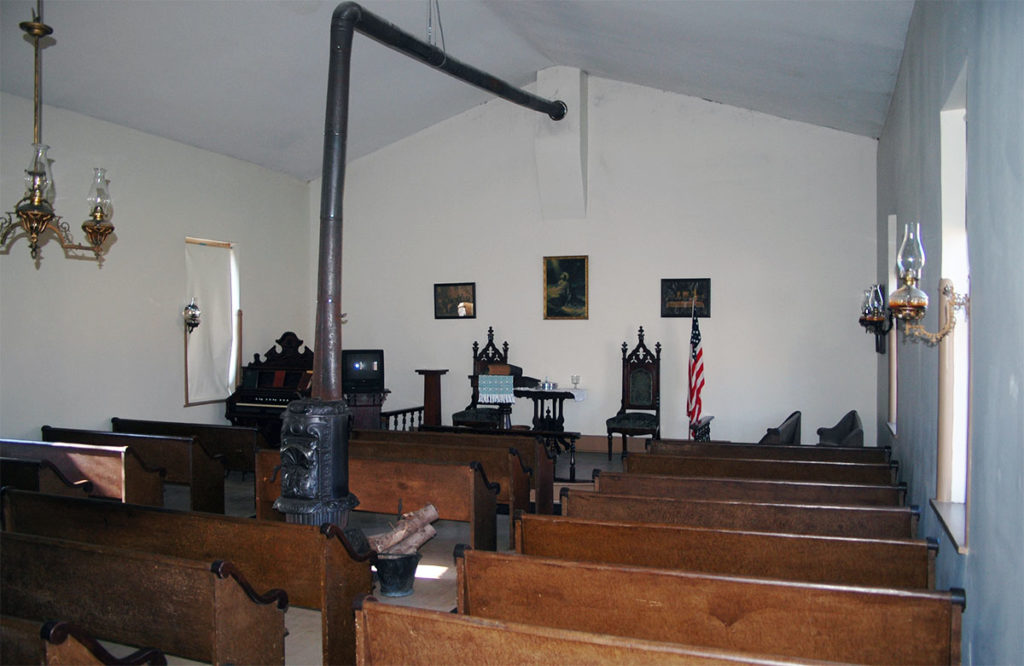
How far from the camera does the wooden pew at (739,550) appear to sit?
2.65 meters

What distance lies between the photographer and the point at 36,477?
4426 millimetres

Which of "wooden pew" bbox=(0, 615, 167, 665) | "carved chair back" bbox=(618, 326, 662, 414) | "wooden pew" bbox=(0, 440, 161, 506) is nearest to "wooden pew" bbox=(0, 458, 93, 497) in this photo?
"wooden pew" bbox=(0, 440, 161, 506)

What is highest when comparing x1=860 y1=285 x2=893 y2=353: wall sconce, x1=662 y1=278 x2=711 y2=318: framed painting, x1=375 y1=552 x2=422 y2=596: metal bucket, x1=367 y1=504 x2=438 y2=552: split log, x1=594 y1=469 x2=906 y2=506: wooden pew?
x1=662 y1=278 x2=711 y2=318: framed painting

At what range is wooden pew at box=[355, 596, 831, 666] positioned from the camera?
1.77 metres

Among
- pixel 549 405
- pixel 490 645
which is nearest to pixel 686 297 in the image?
pixel 549 405

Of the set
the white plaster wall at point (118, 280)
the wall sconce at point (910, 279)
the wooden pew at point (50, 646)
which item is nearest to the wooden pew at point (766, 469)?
the wall sconce at point (910, 279)

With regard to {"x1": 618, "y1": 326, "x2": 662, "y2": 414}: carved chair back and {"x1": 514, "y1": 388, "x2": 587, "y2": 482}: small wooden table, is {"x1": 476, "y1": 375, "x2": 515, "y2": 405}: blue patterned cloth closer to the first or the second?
{"x1": 514, "y1": 388, "x2": 587, "y2": 482}: small wooden table

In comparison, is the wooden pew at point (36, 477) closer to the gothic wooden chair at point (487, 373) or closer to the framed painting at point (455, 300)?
the gothic wooden chair at point (487, 373)

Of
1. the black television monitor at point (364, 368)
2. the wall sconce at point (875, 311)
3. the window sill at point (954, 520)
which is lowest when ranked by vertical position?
the window sill at point (954, 520)

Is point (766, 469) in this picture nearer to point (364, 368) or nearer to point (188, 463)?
point (188, 463)

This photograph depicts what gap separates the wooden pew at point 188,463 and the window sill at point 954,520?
4.76 meters

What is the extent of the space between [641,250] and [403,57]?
3.45 metres

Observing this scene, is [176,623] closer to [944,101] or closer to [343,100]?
[343,100]

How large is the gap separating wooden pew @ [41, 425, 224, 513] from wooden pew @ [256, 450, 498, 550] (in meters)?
0.84
